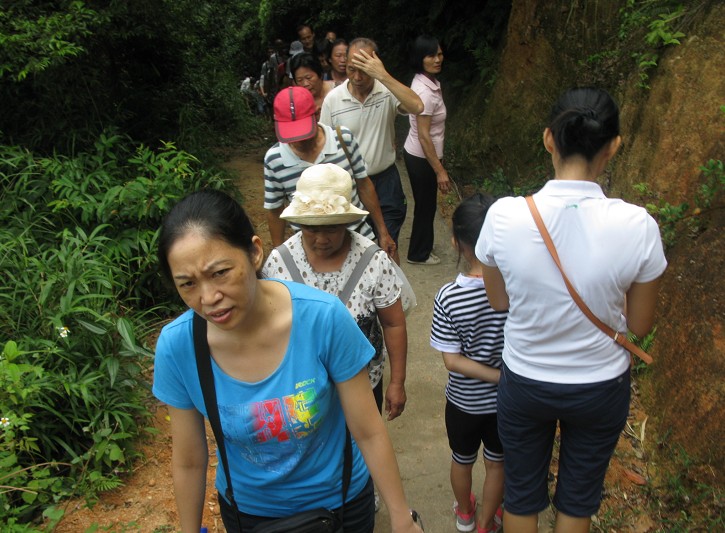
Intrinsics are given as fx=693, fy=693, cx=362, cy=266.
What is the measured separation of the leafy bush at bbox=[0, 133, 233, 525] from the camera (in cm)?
367

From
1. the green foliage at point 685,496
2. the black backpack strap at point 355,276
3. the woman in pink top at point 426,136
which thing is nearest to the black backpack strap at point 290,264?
the black backpack strap at point 355,276

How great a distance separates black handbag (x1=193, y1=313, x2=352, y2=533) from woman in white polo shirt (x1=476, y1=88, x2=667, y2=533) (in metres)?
0.72

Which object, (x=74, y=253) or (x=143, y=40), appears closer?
(x=74, y=253)

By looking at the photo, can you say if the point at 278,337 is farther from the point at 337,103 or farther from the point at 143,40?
the point at 143,40

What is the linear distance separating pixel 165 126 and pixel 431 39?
4.42 metres

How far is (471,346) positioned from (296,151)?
153 centimetres

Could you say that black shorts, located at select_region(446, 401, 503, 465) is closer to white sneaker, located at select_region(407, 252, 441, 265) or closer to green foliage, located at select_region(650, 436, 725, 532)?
green foliage, located at select_region(650, 436, 725, 532)

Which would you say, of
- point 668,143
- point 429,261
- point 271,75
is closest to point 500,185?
point 429,261

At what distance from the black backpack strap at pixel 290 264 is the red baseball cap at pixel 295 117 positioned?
92 centimetres

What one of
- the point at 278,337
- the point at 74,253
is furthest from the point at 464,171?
the point at 278,337

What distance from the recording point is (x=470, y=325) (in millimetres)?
2730

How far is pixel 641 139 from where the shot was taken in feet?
16.4

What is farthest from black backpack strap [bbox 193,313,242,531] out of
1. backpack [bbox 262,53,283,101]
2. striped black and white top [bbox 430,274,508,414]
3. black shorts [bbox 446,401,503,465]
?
backpack [bbox 262,53,283,101]

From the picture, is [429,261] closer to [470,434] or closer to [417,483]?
[417,483]
